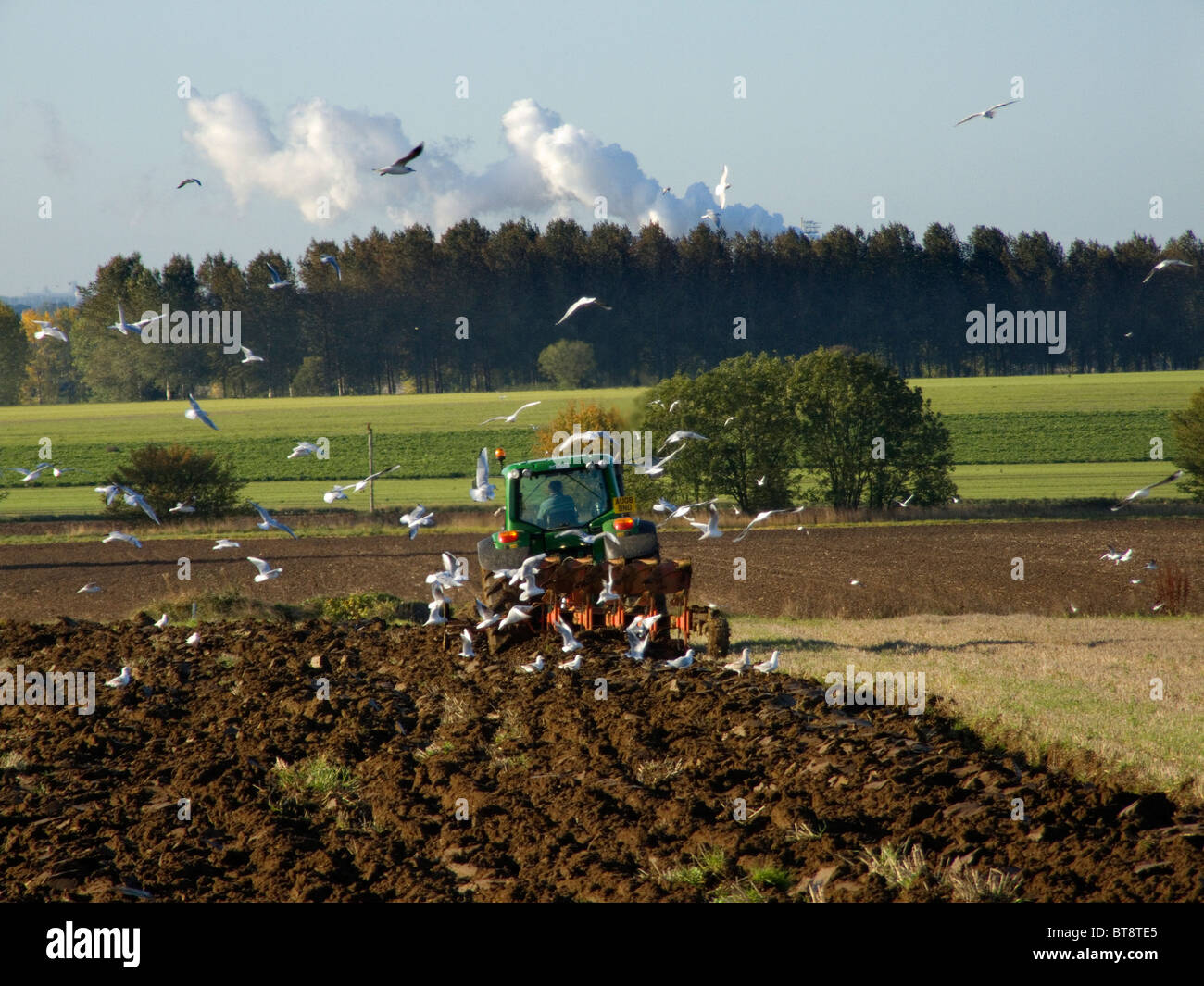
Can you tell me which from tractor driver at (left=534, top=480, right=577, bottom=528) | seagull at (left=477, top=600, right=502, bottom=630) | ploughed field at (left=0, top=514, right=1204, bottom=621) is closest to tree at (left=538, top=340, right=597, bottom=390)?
ploughed field at (left=0, top=514, right=1204, bottom=621)

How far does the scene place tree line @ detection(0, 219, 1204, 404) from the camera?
253 ft

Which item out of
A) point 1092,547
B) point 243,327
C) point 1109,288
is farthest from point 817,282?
point 1092,547

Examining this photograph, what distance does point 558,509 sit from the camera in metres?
12.9

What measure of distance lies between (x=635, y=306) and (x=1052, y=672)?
227 ft

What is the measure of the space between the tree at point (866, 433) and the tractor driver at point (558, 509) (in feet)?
85.5

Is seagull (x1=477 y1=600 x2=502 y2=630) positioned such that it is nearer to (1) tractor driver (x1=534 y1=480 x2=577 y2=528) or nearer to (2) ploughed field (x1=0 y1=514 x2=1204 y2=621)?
(1) tractor driver (x1=534 y1=480 x2=577 y2=528)

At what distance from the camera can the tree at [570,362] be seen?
72750mm

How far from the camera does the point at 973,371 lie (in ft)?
271

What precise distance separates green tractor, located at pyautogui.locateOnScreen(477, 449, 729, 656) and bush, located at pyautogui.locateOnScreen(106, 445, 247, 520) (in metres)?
22.1

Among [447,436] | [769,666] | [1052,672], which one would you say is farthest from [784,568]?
[447,436]

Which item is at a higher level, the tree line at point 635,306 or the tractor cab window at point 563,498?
the tree line at point 635,306

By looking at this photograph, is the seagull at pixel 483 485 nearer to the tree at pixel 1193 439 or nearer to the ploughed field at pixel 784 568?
the ploughed field at pixel 784 568

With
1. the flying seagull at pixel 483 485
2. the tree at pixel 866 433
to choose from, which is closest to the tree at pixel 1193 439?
the tree at pixel 866 433

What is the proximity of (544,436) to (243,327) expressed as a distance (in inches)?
1811
